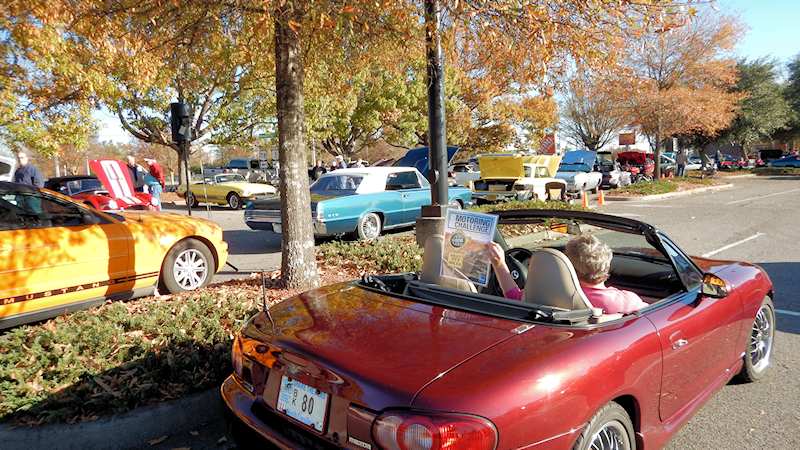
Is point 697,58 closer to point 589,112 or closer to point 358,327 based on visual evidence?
point 589,112

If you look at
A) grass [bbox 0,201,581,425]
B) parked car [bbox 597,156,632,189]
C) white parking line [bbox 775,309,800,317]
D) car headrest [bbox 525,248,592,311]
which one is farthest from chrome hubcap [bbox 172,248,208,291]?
parked car [bbox 597,156,632,189]

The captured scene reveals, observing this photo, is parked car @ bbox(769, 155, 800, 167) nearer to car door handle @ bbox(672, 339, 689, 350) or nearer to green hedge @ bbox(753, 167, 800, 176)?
green hedge @ bbox(753, 167, 800, 176)

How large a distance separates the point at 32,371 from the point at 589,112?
142 feet

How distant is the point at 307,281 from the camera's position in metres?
5.89

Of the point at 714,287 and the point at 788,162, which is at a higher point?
the point at 788,162

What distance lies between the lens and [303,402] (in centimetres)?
218

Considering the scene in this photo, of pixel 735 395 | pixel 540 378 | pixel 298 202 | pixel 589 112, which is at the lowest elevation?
pixel 735 395

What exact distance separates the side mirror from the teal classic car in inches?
271

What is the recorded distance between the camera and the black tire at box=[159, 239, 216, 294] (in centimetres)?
593

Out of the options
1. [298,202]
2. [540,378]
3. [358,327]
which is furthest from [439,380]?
[298,202]

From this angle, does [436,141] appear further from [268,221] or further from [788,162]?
[788,162]

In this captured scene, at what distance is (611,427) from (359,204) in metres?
8.12

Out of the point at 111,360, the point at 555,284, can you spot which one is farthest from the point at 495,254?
the point at 111,360

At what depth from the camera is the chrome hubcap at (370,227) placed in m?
10.3
